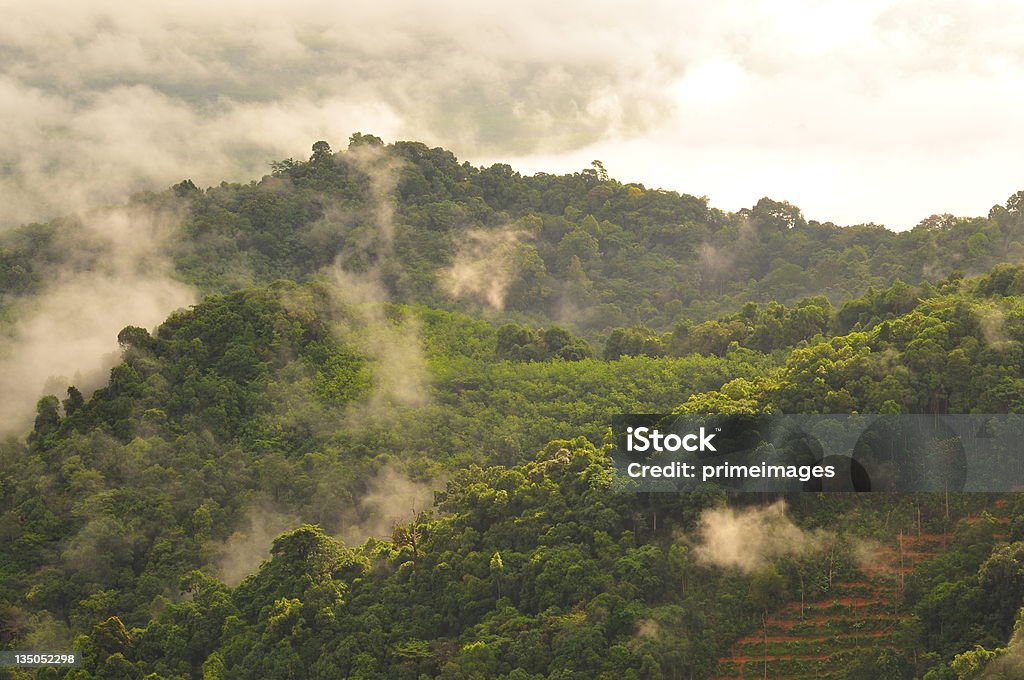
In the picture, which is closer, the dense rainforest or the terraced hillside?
the terraced hillside

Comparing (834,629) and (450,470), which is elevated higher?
(450,470)

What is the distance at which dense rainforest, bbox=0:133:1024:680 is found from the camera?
3008 centimetres

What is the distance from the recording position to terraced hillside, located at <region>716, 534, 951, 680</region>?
96.0ft

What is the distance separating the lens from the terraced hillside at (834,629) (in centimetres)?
2927

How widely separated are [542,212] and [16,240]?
2262 cm

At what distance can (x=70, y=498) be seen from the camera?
38.4 metres

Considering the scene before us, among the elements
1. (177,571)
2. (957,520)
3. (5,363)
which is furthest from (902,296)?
(5,363)

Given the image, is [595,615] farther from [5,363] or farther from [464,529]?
[5,363]

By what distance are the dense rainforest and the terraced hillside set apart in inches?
5.3

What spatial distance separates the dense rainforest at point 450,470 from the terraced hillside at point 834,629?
135 millimetres

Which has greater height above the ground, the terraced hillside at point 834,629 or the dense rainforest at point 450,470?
the dense rainforest at point 450,470

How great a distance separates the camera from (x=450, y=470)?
129 ft

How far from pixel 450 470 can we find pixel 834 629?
1246 cm

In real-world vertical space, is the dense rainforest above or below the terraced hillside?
above
